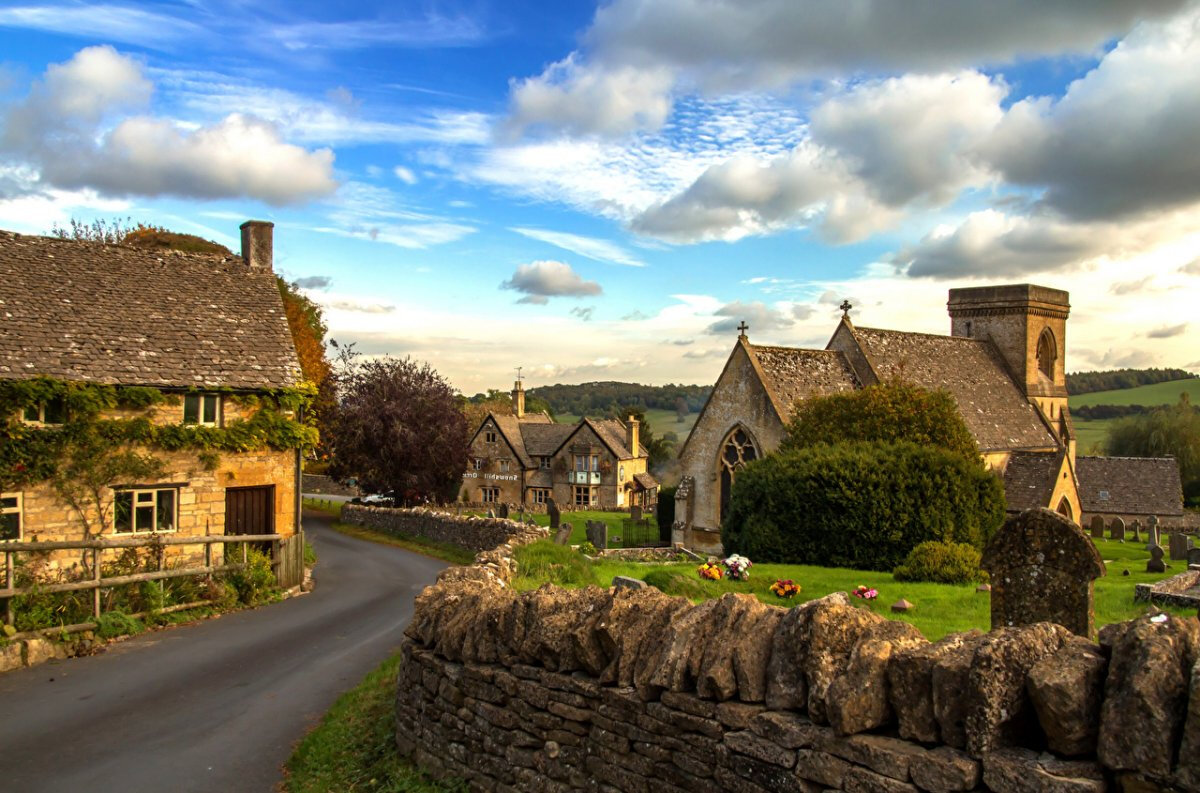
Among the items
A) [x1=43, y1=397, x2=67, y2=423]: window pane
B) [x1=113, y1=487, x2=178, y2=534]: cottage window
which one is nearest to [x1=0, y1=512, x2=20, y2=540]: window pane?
[x1=113, y1=487, x2=178, y2=534]: cottage window

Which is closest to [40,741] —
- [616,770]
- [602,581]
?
[616,770]

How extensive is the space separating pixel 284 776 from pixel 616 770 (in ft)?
18.2

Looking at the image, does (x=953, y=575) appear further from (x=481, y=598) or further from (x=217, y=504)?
(x=217, y=504)

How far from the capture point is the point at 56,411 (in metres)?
21.5

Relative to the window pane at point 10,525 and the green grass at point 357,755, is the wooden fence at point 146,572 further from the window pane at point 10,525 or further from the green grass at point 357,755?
the green grass at point 357,755

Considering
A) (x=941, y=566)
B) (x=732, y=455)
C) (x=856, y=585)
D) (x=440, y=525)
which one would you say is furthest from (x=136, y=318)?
(x=732, y=455)

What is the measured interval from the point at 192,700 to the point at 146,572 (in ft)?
25.0

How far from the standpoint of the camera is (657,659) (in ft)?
23.2

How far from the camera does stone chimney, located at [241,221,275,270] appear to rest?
3031 cm

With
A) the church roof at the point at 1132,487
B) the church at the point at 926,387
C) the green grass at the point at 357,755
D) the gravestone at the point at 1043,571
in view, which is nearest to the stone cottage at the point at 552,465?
the church at the point at 926,387

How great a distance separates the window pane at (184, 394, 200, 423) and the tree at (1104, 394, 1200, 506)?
7660 cm

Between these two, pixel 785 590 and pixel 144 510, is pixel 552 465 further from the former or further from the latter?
pixel 785 590

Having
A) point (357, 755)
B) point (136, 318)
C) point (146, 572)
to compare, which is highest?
point (136, 318)

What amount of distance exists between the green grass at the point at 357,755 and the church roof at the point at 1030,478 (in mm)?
33357
